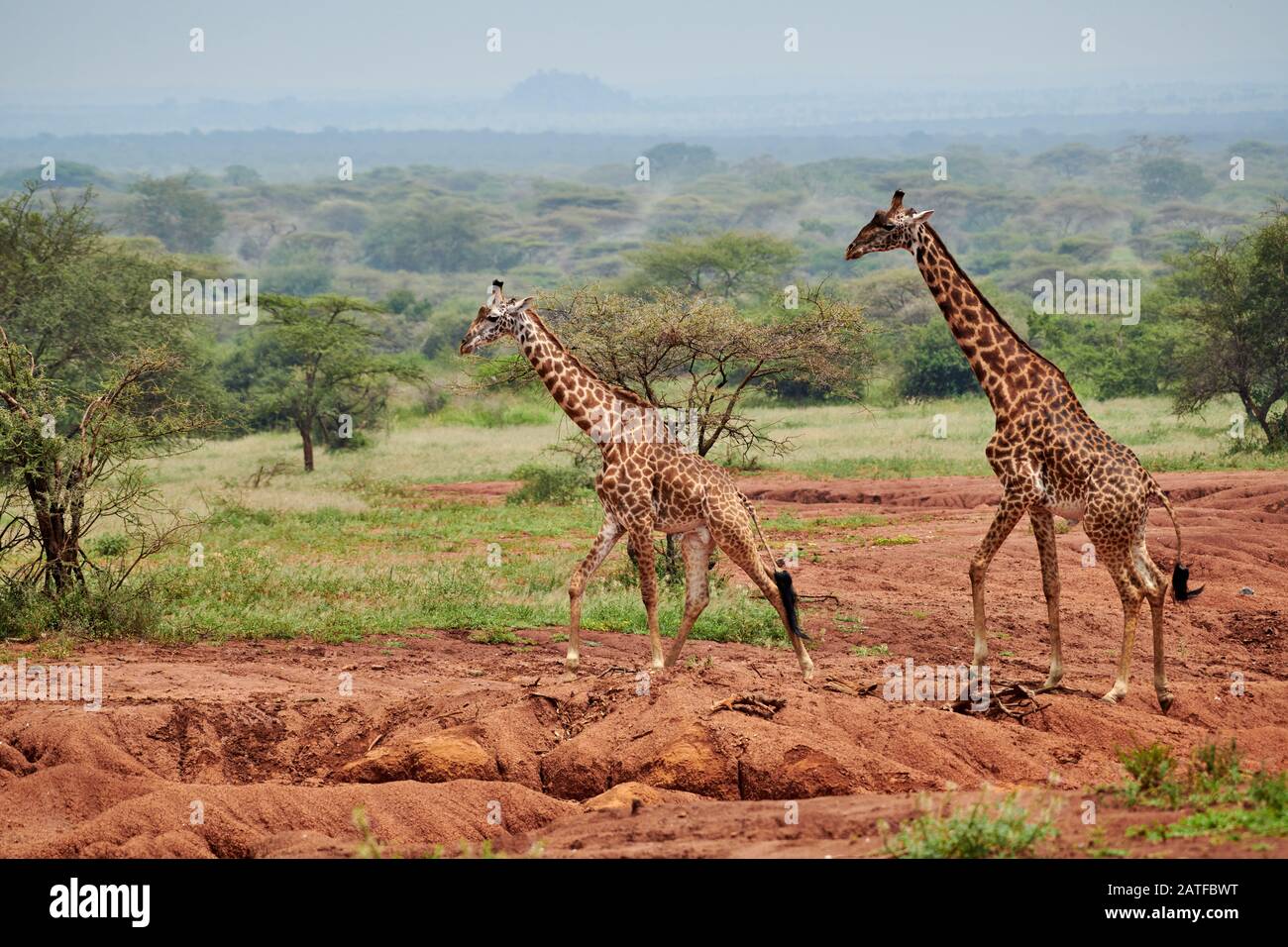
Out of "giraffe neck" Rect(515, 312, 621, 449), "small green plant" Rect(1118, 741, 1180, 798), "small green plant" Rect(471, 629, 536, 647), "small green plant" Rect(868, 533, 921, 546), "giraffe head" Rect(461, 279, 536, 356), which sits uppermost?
"giraffe head" Rect(461, 279, 536, 356)

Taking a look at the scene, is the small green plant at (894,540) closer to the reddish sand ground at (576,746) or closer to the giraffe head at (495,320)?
the reddish sand ground at (576,746)

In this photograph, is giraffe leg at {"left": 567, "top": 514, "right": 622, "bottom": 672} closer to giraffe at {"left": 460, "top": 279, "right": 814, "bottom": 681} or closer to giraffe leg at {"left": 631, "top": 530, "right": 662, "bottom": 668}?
giraffe at {"left": 460, "top": 279, "right": 814, "bottom": 681}

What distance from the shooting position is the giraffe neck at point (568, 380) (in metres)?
11.5

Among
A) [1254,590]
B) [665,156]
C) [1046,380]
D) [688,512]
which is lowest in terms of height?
[1254,590]

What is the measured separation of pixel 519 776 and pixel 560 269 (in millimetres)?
86613

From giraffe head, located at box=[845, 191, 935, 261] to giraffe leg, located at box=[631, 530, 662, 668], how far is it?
2.61m

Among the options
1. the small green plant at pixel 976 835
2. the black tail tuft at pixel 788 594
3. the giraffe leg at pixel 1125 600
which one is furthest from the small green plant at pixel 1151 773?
the black tail tuft at pixel 788 594

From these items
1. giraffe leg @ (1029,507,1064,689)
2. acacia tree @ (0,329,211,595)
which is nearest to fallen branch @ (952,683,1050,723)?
giraffe leg @ (1029,507,1064,689)

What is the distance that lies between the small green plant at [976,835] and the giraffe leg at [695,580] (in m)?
4.44

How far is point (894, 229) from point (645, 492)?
107 inches

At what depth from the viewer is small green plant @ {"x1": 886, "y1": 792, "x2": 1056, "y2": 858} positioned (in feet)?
21.6
